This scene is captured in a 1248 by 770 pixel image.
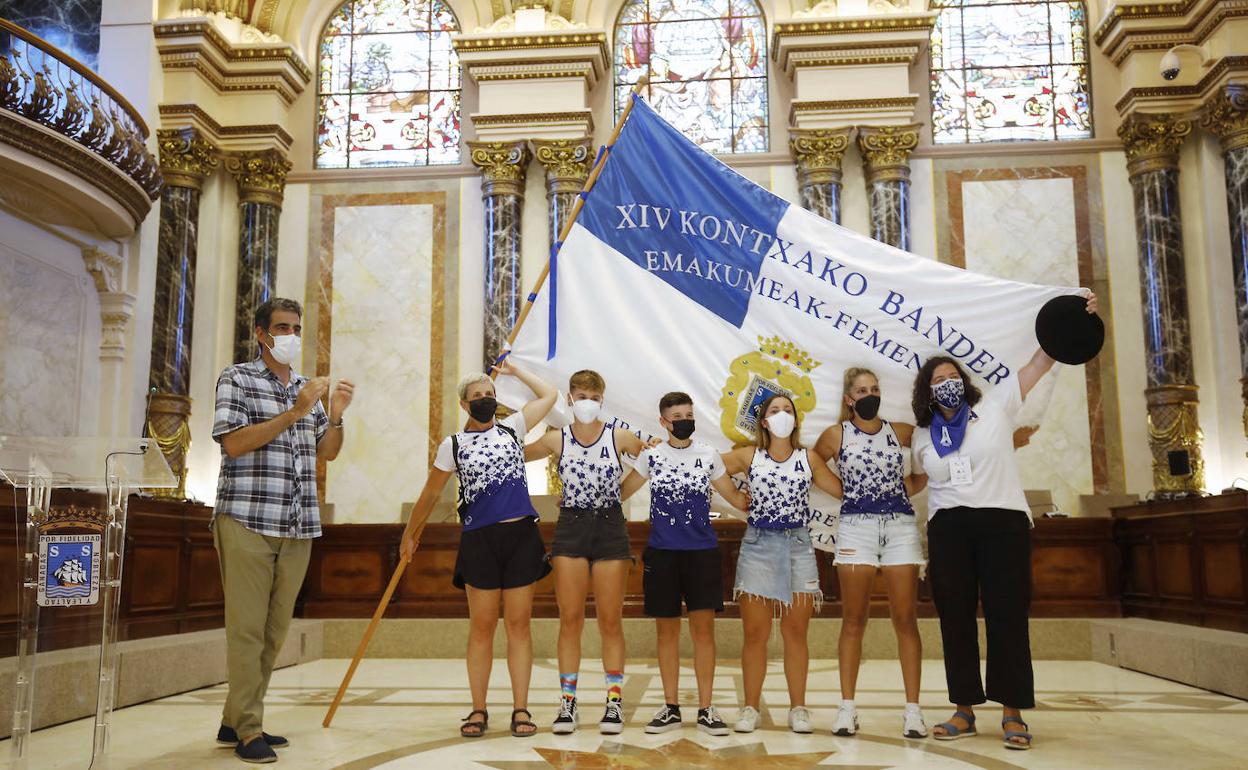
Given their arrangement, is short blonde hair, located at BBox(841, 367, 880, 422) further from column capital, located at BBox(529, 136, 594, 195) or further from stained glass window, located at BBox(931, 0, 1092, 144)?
stained glass window, located at BBox(931, 0, 1092, 144)

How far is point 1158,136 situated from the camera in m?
11.1

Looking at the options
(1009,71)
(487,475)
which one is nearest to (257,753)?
(487,475)

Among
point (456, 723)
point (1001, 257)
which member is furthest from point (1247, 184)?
point (456, 723)

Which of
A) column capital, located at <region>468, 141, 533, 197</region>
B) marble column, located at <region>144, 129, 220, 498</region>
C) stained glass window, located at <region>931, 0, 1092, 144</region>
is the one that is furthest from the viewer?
stained glass window, located at <region>931, 0, 1092, 144</region>

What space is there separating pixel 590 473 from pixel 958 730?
6.65ft

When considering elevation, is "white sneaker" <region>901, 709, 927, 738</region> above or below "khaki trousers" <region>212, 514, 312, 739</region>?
below

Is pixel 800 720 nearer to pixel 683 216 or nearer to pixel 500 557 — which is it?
pixel 500 557

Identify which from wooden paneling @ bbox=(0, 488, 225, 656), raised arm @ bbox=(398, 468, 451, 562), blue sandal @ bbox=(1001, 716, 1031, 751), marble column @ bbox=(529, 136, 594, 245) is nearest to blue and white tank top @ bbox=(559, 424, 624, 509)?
raised arm @ bbox=(398, 468, 451, 562)

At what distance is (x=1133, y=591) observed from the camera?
29.9 ft

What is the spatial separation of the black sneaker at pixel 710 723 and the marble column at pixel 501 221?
23.4ft

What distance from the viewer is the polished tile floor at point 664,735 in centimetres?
429

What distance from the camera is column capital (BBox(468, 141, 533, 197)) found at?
38.5 ft

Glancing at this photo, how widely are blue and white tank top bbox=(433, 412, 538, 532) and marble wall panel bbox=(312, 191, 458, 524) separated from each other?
272 inches

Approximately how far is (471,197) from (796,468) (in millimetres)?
8042
